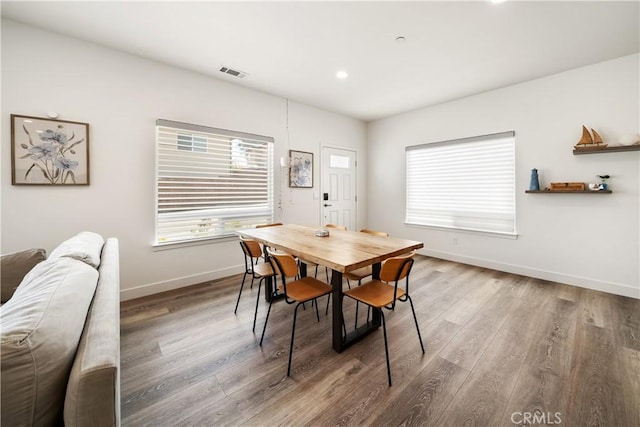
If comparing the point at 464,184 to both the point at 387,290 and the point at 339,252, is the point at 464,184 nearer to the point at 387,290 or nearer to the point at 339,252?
the point at 387,290

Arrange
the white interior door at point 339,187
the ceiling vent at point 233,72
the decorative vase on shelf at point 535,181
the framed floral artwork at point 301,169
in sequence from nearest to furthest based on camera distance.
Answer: the ceiling vent at point 233,72 < the decorative vase on shelf at point 535,181 < the framed floral artwork at point 301,169 < the white interior door at point 339,187

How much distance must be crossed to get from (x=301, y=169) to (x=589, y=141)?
390cm

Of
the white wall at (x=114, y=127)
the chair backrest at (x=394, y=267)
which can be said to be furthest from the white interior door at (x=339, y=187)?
the chair backrest at (x=394, y=267)

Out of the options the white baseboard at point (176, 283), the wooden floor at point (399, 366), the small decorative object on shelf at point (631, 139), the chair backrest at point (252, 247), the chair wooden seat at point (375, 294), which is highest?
the small decorative object on shelf at point (631, 139)

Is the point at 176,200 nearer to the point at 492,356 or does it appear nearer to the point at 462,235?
the point at 492,356

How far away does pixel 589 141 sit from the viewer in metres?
3.06

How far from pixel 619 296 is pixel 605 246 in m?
0.59

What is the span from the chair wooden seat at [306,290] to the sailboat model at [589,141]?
12.0ft

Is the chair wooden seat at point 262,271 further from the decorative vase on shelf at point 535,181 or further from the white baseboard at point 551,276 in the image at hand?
the decorative vase on shelf at point 535,181

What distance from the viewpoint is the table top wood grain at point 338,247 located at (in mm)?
1687

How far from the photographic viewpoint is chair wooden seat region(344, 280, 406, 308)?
1.82m

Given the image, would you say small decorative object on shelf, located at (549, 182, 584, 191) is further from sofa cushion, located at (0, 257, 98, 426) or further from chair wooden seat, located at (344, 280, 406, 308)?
sofa cushion, located at (0, 257, 98, 426)

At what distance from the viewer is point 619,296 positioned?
2994 millimetres

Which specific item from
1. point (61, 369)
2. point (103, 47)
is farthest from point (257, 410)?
point (103, 47)
